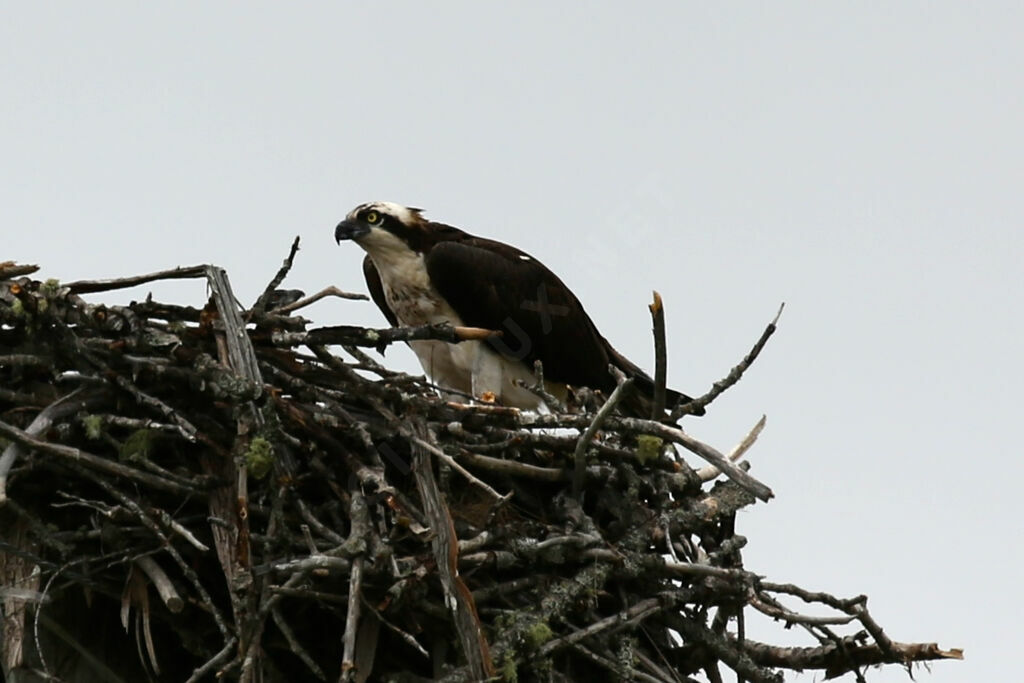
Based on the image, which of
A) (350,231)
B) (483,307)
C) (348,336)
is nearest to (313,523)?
(348,336)

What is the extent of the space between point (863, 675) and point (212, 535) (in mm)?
2324

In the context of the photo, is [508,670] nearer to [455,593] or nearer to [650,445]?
[455,593]

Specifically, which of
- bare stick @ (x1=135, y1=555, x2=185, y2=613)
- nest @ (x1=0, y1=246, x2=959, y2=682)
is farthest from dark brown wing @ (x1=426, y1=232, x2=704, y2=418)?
bare stick @ (x1=135, y1=555, x2=185, y2=613)

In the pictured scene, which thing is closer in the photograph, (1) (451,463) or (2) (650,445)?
(1) (451,463)

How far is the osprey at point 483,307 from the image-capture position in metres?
7.55

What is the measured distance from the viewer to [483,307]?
753cm

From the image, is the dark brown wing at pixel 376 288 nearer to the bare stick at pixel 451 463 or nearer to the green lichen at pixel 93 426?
the bare stick at pixel 451 463

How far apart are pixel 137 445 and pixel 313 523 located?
2.03ft

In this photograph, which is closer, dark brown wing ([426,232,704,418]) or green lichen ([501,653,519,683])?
green lichen ([501,653,519,683])

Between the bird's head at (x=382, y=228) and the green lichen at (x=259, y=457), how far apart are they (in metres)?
2.95

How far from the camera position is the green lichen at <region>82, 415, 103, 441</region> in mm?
5008

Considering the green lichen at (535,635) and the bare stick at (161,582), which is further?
the green lichen at (535,635)

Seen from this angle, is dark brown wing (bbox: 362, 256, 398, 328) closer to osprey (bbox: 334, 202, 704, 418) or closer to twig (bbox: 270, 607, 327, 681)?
osprey (bbox: 334, 202, 704, 418)

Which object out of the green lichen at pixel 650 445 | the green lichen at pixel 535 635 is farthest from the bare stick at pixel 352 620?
the green lichen at pixel 650 445
